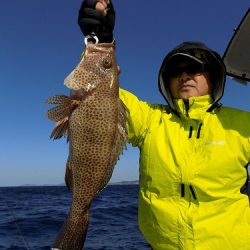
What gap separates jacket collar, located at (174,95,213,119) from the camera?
3.86m

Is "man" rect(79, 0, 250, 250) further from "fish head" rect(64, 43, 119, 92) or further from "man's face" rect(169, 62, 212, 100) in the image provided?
"fish head" rect(64, 43, 119, 92)

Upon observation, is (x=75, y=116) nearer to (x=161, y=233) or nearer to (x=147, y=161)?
(x=147, y=161)

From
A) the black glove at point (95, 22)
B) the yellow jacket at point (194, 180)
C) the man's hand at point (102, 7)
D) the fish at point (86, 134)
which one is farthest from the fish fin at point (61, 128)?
the man's hand at point (102, 7)

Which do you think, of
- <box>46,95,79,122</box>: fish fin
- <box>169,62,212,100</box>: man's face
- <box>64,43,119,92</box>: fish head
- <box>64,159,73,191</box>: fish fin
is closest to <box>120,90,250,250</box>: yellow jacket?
<box>169,62,212,100</box>: man's face

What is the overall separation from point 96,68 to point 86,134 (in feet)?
2.12

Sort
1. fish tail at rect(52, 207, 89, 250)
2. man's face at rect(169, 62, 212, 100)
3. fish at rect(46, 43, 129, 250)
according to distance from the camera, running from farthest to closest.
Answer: man's face at rect(169, 62, 212, 100) → fish at rect(46, 43, 129, 250) → fish tail at rect(52, 207, 89, 250)

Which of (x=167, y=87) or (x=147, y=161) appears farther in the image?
(x=167, y=87)

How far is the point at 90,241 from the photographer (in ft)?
42.0

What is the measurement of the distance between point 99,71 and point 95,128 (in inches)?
21.8

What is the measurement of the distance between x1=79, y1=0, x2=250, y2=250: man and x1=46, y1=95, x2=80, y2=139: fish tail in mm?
610

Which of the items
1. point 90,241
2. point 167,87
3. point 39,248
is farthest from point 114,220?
point 167,87

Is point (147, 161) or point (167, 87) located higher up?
point (167, 87)

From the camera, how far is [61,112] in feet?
11.3

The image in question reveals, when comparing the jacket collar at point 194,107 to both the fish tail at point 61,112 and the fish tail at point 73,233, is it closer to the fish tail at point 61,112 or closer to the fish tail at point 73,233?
the fish tail at point 61,112
